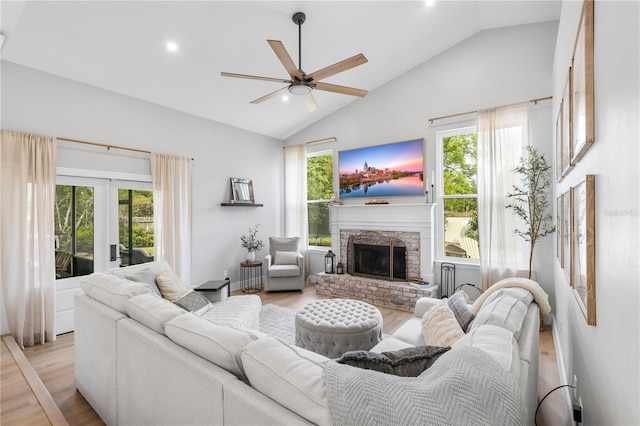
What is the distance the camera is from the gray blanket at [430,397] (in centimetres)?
81

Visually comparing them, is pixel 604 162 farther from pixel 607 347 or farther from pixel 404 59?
pixel 404 59

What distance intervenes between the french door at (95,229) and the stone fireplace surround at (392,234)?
2873mm

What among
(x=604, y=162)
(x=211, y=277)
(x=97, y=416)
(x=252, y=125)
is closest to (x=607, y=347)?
(x=604, y=162)

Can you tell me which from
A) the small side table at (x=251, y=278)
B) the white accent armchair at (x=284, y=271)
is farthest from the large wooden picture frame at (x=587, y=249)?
the small side table at (x=251, y=278)

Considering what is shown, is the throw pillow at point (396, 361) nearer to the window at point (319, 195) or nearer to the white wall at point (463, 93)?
the white wall at point (463, 93)

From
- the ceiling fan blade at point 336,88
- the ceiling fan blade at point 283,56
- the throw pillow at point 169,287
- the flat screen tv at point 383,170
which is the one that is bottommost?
the throw pillow at point 169,287

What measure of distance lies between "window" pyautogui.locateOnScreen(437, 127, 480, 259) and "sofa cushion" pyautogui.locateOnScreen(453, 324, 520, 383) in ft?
10.4

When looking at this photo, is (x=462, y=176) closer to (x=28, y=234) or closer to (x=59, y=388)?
(x=59, y=388)

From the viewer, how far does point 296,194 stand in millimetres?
6086

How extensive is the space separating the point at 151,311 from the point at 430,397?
148 cm

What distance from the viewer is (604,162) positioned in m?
1.08

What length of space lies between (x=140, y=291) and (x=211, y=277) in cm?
315

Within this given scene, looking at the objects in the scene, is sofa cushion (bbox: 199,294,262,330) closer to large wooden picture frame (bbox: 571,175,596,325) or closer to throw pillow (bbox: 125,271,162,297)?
throw pillow (bbox: 125,271,162,297)

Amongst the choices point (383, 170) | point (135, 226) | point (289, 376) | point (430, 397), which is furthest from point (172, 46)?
point (430, 397)
